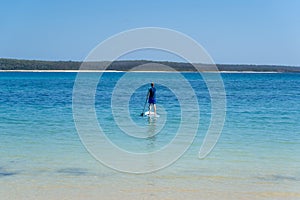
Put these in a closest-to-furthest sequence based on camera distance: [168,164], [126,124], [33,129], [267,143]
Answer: [168,164], [267,143], [33,129], [126,124]

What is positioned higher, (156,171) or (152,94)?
(156,171)

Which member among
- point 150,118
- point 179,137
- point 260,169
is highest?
point 260,169

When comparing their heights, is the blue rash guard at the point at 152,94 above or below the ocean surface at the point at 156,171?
below

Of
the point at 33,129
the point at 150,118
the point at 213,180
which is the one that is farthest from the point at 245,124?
the point at 213,180

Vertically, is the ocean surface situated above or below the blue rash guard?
above

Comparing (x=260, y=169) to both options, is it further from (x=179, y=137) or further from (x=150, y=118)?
(x=150, y=118)

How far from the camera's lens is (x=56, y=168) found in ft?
38.2

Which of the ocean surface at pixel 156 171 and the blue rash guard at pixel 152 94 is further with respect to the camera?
the blue rash guard at pixel 152 94

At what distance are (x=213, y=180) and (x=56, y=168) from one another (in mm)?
3635

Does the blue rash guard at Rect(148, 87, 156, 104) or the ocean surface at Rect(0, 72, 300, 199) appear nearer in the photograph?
→ the ocean surface at Rect(0, 72, 300, 199)

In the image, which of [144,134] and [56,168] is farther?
[144,134]

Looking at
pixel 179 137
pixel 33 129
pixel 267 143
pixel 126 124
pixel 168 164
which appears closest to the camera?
pixel 168 164

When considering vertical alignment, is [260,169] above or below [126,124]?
above

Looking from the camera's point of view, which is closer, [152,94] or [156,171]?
[156,171]
